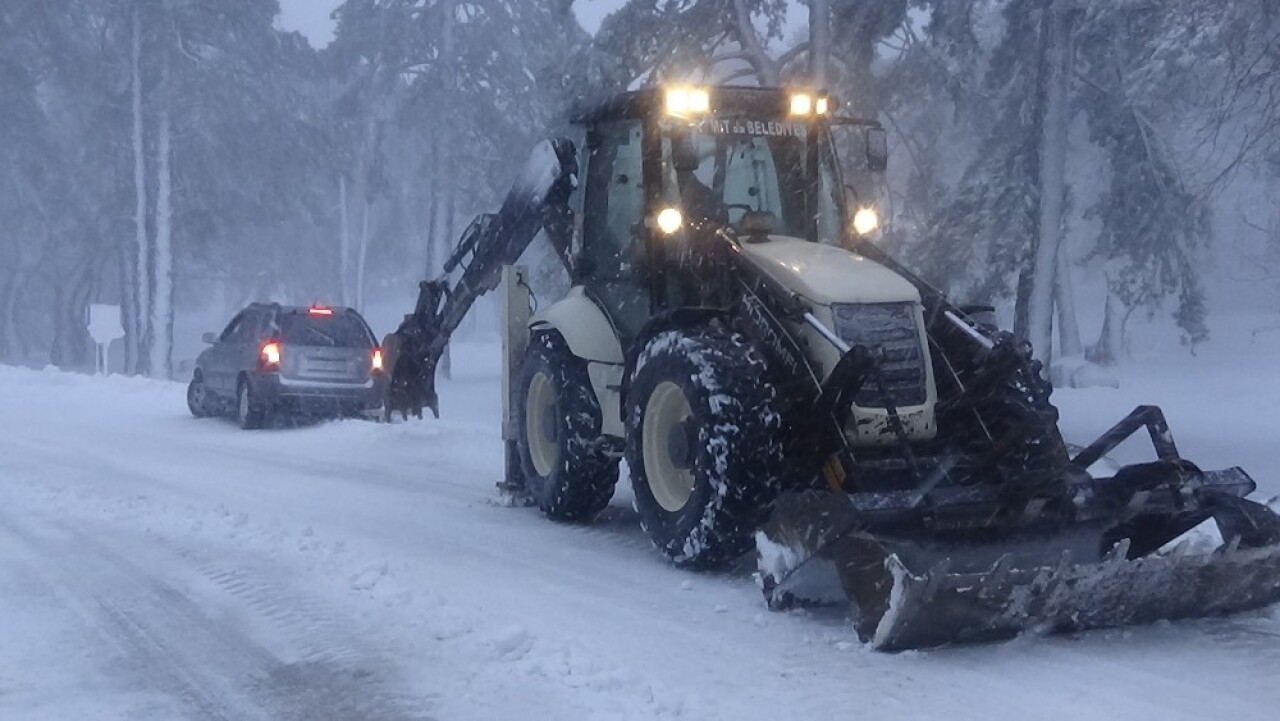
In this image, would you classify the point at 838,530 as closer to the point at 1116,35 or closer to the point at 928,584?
the point at 928,584

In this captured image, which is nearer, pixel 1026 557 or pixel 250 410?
pixel 1026 557

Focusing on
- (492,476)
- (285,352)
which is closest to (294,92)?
(285,352)

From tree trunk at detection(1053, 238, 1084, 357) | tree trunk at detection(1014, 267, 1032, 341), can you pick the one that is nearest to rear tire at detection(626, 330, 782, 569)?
tree trunk at detection(1014, 267, 1032, 341)

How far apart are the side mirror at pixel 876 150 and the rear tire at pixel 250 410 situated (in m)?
11.2

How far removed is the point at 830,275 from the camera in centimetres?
721

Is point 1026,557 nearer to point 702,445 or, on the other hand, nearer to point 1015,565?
point 1015,565

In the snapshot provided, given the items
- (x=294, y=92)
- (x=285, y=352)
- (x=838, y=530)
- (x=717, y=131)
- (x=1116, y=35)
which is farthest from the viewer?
(x=294, y=92)

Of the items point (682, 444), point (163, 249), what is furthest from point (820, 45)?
point (163, 249)

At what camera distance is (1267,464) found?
43.1 feet

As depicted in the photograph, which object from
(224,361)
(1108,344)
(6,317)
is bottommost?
(224,361)

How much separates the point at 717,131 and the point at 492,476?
4.95 m

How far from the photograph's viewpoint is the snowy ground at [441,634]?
17.4ft

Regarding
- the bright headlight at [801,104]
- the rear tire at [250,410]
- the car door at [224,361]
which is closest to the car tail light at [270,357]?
the rear tire at [250,410]

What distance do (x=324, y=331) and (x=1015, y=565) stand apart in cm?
1276
